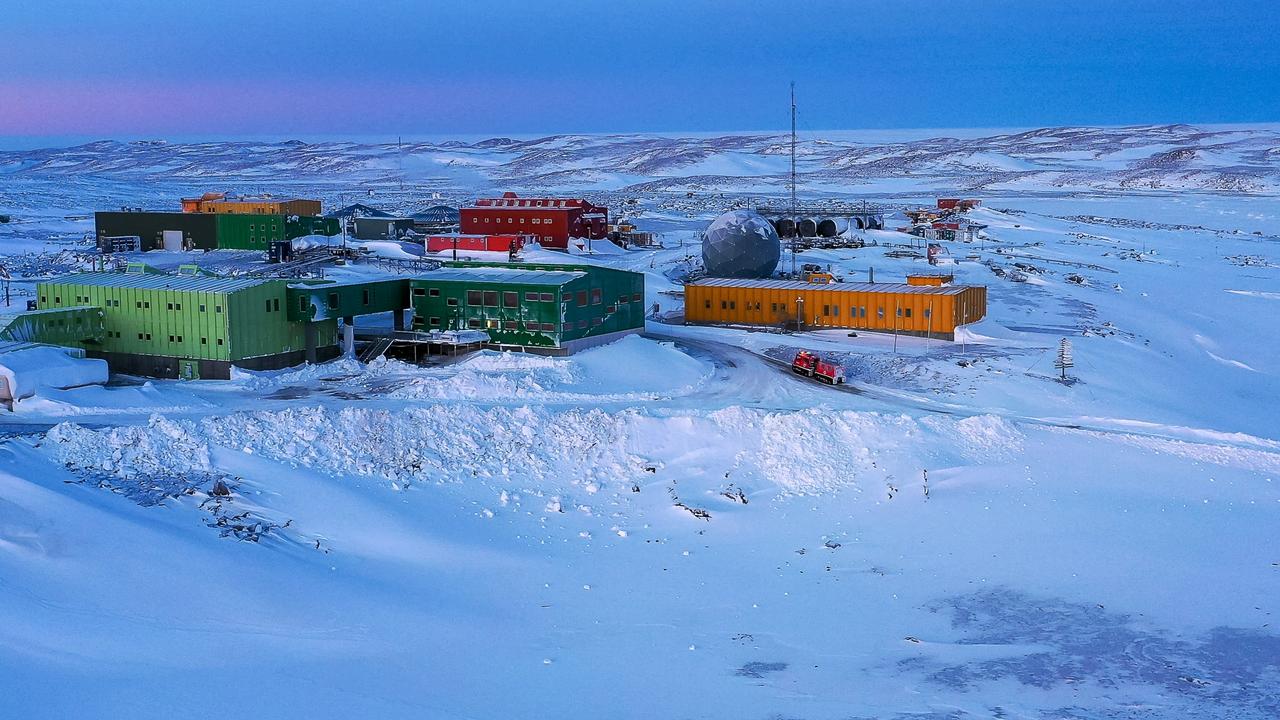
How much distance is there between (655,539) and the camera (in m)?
20.5

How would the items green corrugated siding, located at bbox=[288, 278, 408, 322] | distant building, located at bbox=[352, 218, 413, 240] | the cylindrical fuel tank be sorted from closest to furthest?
green corrugated siding, located at bbox=[288, 278, 408, 322] → the cylindrical fuel tank → distant building, located at bbox=[352, 218, 413, 240]

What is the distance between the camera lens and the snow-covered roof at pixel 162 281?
2872 centimetres

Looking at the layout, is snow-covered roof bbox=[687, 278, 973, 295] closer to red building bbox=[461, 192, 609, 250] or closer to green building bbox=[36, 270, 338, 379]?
green building bbox=[36, 270, 338, 379]

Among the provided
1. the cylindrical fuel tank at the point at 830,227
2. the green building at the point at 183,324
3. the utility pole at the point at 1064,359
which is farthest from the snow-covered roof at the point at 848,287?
the cylindrical fuel tank at the point at 830,227

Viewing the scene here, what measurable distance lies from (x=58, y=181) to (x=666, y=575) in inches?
6658

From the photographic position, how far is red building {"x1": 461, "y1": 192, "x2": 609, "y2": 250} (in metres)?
59.6

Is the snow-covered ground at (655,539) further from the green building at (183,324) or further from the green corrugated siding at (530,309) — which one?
the green corrugated siding at (530,309)

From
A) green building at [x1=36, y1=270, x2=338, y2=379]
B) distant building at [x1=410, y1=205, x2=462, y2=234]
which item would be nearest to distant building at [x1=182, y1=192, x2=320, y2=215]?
distant building at [x1=410, y1=205, x2=462, y2=234]

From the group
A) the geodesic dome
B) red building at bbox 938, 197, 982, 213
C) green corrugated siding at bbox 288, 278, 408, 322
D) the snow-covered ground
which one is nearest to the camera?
the snow-covered ground

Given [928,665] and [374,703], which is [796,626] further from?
[374,703]

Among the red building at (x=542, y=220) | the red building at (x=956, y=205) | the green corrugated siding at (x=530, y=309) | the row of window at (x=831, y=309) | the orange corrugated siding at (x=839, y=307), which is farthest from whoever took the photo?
the red building at (x=956, y=205)

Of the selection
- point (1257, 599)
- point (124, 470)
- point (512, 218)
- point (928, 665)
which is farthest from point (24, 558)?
point (512, 218)

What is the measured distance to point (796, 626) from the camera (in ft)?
55.8

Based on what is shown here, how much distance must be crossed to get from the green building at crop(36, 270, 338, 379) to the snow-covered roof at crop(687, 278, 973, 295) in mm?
14336
